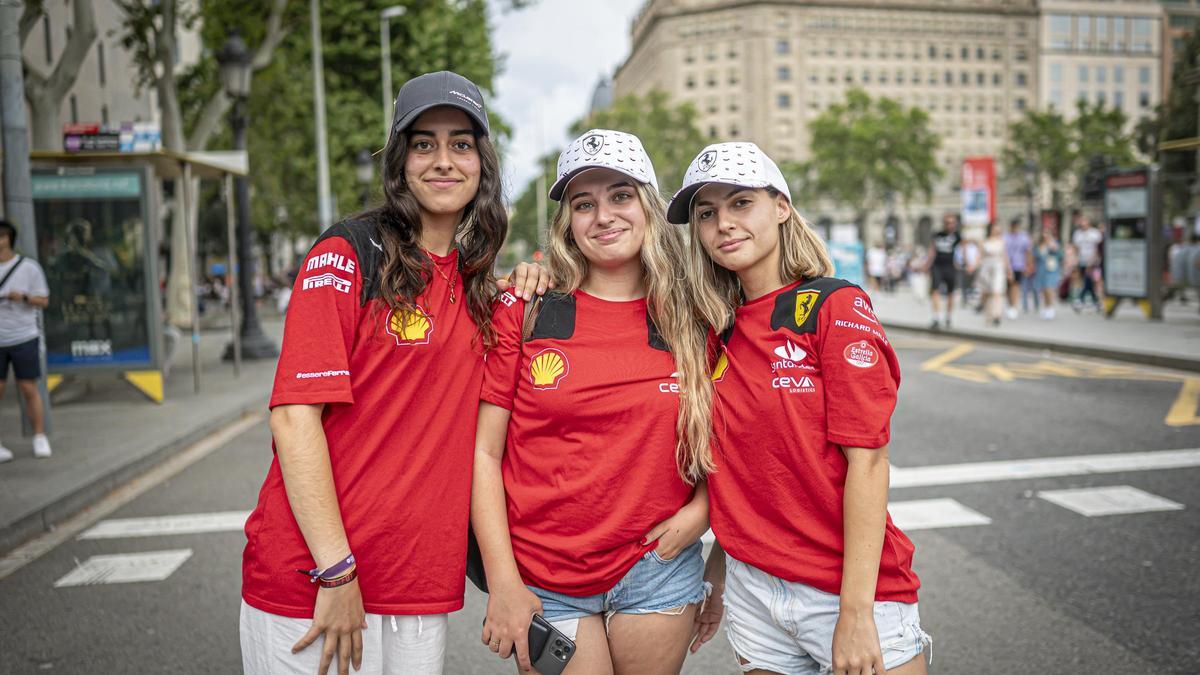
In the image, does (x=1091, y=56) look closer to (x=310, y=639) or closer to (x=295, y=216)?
(x=295, y=216)

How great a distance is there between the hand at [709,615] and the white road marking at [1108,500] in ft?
13.4

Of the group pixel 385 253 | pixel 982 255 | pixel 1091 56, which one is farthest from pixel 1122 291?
pixel 1091 56

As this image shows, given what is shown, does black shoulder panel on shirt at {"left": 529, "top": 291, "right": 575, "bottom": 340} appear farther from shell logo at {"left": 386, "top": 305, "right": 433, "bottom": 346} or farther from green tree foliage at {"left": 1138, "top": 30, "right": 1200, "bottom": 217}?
green tree foliage at {"left": 1138, "top": 30, "right": 1200, "bottom": 217}

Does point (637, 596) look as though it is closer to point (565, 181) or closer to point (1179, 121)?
point (565, 181)

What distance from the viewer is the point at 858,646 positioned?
6.51ft

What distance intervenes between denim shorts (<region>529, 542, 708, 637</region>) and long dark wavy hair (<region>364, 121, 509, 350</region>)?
0.65 metres

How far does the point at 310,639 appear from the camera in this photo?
199cm

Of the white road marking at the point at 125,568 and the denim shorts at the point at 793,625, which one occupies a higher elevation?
the denim shorts at the point at 793,625

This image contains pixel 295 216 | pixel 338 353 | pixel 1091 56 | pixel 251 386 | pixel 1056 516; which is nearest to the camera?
pixel 338 353

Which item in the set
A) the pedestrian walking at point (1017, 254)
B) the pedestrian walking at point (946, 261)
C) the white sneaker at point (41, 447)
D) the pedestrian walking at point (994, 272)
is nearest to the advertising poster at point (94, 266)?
the white sneaker at point (41, 447)

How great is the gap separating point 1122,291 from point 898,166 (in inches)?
2063

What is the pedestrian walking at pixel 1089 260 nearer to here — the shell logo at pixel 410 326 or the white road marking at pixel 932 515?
the white road marking at pixel 932 515

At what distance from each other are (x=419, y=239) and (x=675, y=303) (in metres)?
0.66

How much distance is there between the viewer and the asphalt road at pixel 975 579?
3758mm
